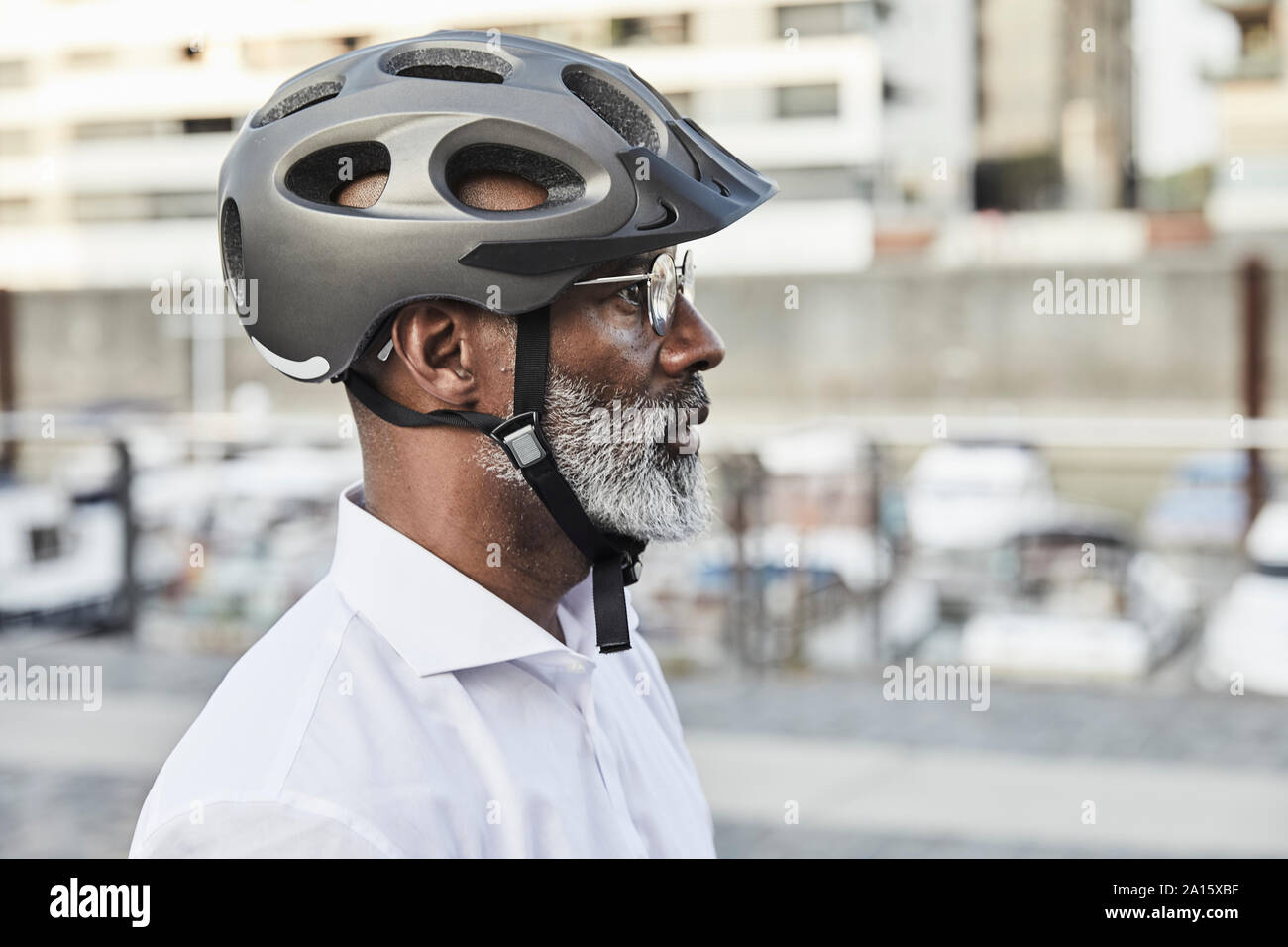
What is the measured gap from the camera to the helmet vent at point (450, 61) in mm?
2066

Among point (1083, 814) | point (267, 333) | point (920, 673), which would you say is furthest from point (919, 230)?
point (267, 333)

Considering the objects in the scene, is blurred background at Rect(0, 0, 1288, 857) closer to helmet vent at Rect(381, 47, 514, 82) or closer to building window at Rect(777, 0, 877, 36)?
helmet vent at Rect(381, 47, 514, 82)

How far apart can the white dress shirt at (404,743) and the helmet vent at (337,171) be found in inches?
16.9

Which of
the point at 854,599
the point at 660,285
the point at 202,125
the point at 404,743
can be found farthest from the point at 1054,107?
the point at 404,743

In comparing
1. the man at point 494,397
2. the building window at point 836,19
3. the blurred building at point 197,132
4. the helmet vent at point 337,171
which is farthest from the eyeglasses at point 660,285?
the building window at point 836,19

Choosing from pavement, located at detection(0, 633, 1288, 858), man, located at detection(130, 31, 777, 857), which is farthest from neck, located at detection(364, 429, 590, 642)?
pavement, located at detection(0, 633, 1288, 858)

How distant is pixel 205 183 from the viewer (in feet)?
93.1

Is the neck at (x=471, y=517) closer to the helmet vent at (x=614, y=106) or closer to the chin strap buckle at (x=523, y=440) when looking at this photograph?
the chin strap buckle at (x=523, y=440)

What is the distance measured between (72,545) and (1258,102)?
1300 inches

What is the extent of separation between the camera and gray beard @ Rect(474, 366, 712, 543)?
6.19ft

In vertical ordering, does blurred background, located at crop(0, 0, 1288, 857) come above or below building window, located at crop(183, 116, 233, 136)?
below

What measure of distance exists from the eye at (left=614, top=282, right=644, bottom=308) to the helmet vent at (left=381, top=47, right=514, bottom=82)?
15.5 inches

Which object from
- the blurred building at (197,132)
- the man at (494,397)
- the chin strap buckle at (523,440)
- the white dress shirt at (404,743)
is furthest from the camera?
the blurred building at (197,132)
